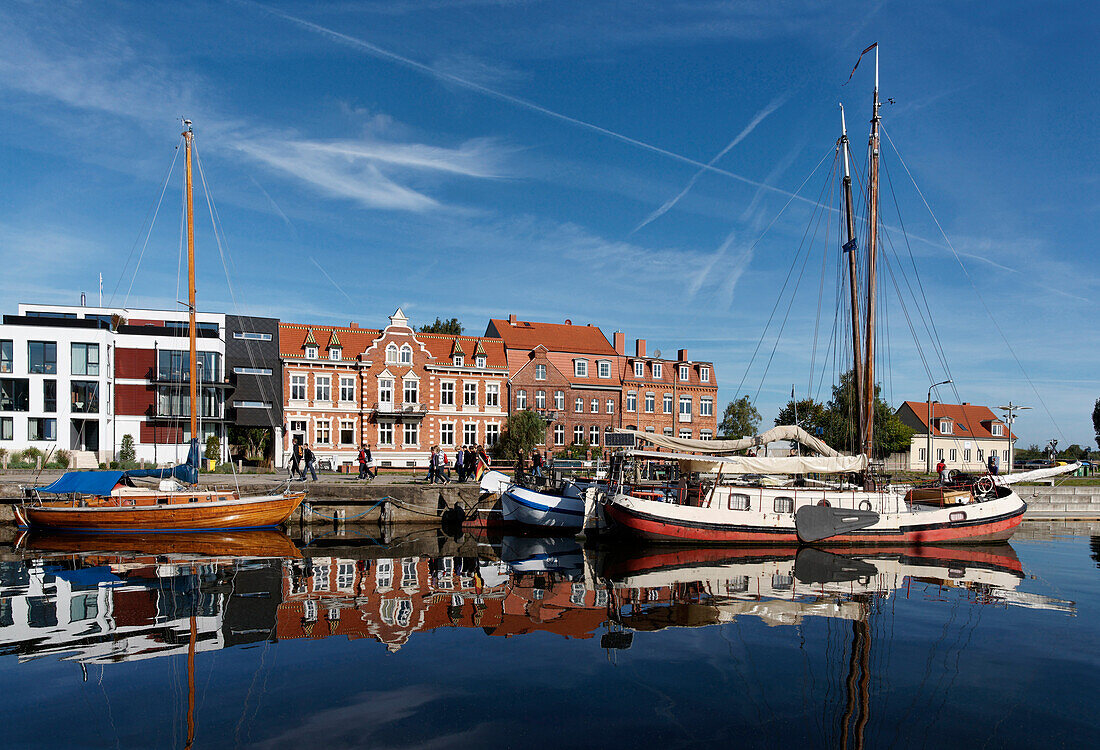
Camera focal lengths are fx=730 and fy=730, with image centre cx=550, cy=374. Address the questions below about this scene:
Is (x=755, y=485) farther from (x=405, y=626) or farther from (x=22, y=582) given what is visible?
(x=22, y=582)

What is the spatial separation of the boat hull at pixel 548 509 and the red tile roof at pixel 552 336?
92.2ft

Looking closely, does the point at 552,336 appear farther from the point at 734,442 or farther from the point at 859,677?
the point at 859,677

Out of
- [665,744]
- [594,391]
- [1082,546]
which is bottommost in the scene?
[1082,546]

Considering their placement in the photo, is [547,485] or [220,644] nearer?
[220,644]

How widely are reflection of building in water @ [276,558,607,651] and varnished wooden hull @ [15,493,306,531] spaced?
25.7ft

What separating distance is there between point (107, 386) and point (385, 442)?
1922 cm

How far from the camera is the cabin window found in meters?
26.2

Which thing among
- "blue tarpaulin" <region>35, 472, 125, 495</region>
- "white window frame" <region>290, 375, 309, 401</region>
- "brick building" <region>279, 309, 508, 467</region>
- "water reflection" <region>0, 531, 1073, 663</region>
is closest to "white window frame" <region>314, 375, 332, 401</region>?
"brick building" <region>279, 309, 508, 467</region>

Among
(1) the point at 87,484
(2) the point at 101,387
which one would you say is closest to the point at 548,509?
(1) the point at 87,484

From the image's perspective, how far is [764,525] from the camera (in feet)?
84.8

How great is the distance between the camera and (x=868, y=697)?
33.4ft

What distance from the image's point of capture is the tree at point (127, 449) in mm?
46719

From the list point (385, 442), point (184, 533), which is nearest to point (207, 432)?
point (385, 442)

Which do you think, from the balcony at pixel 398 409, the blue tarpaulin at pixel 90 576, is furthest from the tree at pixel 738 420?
the blue tarpaulin at pixel 90 576
